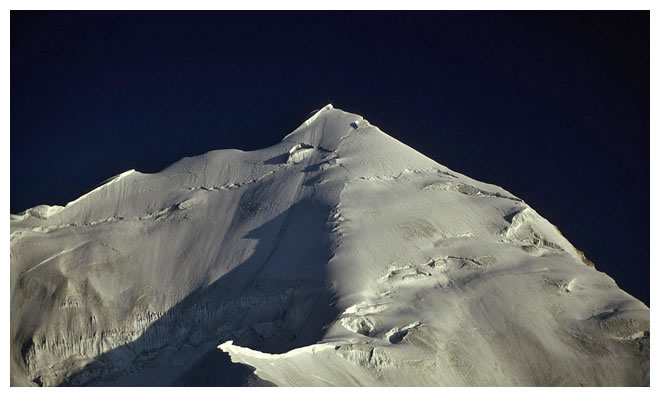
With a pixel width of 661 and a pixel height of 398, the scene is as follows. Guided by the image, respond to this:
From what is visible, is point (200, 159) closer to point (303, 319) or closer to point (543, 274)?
point (303, 319)

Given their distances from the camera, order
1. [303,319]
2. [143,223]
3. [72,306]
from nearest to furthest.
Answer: [303,319]
[72,306]
[143,223]

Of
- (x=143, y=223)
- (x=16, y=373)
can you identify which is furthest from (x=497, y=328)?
(x=16, y=373)

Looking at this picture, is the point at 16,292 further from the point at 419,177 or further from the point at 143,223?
the point at 419,177

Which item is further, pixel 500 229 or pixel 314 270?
pixel 500 229

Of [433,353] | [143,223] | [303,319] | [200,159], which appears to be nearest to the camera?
[433,353]

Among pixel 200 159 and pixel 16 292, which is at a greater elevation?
pixel 200 159

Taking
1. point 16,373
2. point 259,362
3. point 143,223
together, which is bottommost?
point 16,373
